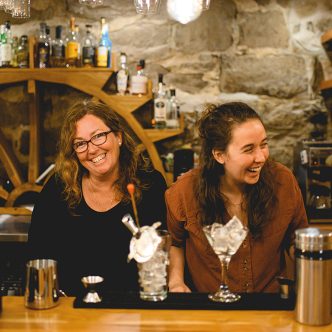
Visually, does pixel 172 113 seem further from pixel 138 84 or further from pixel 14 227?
pixel 14 227

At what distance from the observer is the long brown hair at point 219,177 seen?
215cm

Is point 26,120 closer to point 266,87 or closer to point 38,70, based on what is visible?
point 38,70

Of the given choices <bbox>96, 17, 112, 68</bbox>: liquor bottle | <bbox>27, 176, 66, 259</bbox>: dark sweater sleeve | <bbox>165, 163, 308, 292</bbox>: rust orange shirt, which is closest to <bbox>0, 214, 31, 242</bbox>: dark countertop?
<bbox>27, 176, 66, 259</bbox>: dark sweater sleeve

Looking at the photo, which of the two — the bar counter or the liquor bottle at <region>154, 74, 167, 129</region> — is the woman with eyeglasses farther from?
the liquor bottle at <region>154, 74, 167, 129</region>

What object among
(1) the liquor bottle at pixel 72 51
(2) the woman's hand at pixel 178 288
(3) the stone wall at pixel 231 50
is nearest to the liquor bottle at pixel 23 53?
(3) the stone wall at pixel 231 50

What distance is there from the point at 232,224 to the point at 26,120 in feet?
8.87

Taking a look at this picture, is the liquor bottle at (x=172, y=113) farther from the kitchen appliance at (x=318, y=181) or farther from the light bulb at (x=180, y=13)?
the kitchen appliance at (x=318, y=181)

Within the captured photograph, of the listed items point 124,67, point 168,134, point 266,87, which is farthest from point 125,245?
point 266,87

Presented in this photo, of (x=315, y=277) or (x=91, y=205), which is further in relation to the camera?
(x=91, y=205)

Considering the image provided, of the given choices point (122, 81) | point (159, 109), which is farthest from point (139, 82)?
point (159, 109)

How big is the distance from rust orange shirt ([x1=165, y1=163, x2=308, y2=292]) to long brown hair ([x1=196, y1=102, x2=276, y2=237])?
0.04 m

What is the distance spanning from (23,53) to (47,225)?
1.74 m

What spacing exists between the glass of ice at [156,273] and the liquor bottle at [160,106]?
7.03ft

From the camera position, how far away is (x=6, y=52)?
3.79 metres
